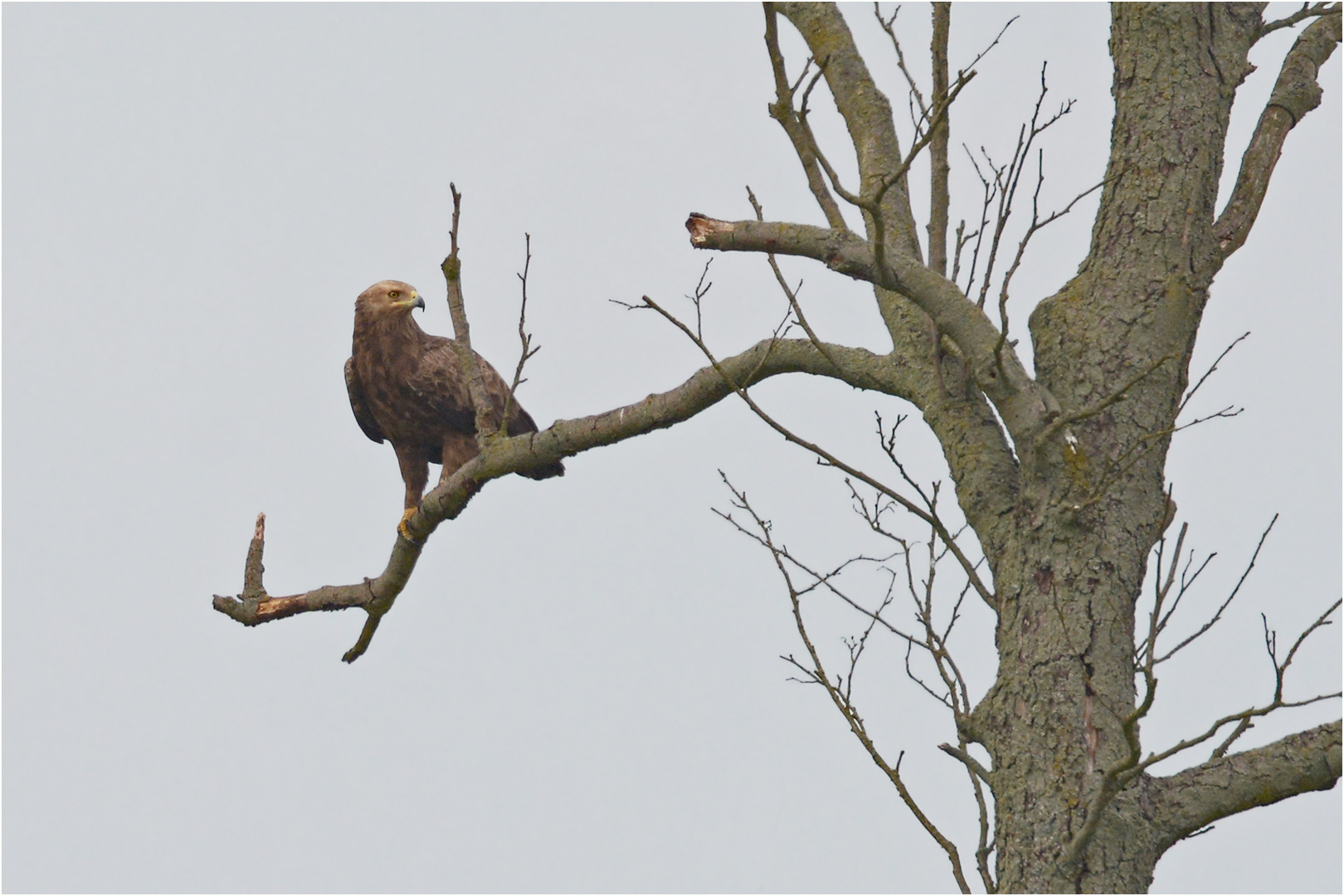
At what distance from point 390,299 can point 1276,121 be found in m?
4.42

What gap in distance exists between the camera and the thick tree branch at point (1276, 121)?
473 centimetres

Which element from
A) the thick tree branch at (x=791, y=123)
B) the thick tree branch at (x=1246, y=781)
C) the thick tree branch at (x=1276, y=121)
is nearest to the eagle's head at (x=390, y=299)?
the thick tree branch at (x=791, y=123)

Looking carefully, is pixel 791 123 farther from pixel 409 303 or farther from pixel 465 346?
pixel 409 303

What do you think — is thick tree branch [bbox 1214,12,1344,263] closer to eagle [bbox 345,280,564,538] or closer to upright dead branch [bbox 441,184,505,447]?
upright dead branch [bbox 441,184,505,447]

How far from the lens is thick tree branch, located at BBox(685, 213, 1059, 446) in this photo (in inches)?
168

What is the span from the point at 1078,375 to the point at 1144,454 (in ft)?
1.45

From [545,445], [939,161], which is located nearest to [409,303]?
[545,445]

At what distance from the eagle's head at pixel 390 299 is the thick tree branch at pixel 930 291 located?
10.5 feet

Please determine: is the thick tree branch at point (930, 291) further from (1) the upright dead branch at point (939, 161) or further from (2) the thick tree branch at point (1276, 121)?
(2) the thick tree branch at point (1276, 121)

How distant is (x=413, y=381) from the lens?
720 centimetres

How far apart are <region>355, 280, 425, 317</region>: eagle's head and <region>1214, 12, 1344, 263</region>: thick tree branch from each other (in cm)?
419

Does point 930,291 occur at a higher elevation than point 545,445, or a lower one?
higher

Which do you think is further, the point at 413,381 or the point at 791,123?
the point at 413,381

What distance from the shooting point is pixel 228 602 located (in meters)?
6.33
